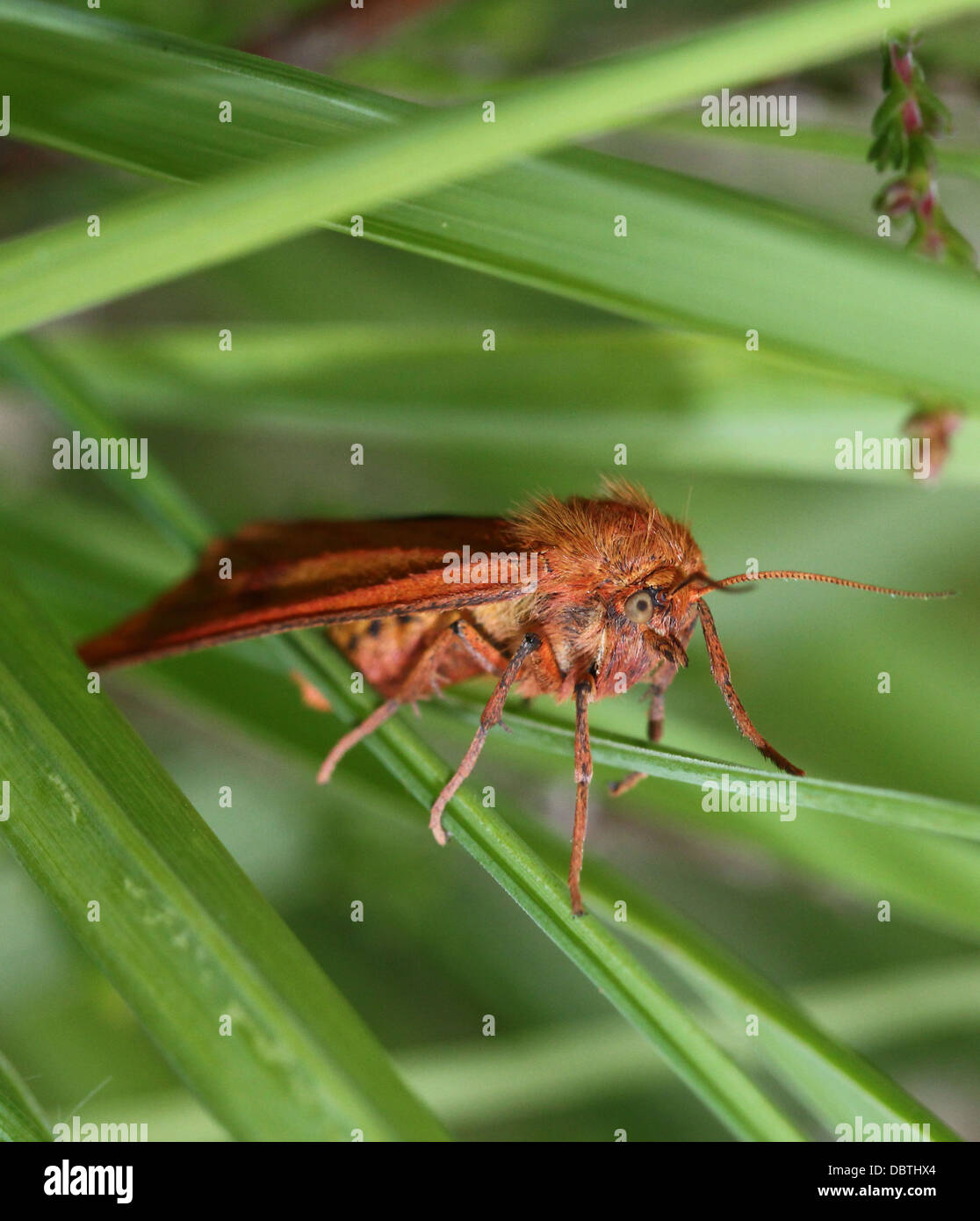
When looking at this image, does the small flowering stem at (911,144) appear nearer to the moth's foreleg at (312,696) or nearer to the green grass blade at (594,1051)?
the moth's foreleg at (312,696)

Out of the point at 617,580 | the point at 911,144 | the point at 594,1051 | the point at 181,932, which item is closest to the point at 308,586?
the point at 617,580

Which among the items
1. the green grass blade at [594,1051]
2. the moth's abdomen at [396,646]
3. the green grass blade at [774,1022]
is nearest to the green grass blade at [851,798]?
the green grass blade at [774,1022]

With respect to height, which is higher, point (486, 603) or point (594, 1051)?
point (486, 603)

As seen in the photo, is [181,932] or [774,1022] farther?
[774,1022]

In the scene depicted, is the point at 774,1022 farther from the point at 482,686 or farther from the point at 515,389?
the point at 515,389

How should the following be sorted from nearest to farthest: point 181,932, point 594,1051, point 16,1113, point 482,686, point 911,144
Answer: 1. point 181,932
2. point 16,1113
3. point 911,144
4. point 482,686
5. point 594,1051

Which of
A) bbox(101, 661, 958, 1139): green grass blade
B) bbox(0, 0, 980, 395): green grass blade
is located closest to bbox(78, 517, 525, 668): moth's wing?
bbox(101, 661, 958, 1139): green grass blade
